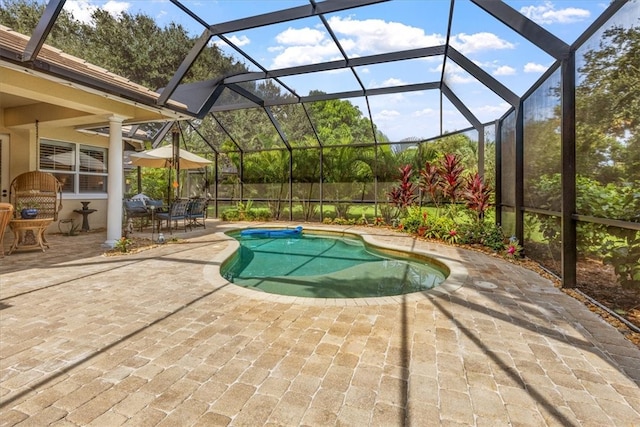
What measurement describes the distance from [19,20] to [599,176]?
1441cm

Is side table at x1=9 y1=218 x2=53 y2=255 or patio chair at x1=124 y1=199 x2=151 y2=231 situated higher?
patio chair at x1=124 y1=199 x2=151 y2=231

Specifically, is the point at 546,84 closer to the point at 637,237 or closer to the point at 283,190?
the point at 637,237

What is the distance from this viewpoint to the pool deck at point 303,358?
6.01 ft

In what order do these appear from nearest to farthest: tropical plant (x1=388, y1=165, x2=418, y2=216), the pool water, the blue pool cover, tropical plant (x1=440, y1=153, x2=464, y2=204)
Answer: the pool water, tropical plant (x1=440, y1=153, x2=464, y2=204), the blue pool cover, tropical plant (x1=388, y1=165, x2=418, y2=216)

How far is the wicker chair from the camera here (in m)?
7.26

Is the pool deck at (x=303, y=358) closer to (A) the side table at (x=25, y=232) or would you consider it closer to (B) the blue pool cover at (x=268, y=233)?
(A) the side table at (x=25, y=232)

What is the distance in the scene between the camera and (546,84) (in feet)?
16.4

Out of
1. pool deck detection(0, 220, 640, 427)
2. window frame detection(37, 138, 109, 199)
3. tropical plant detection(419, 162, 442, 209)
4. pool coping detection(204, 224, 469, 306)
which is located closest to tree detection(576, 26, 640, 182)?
pool deck detection(0, 220, 640, 427)

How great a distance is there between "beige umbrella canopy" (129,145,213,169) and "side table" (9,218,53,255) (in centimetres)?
351

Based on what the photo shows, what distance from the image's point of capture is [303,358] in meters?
2.42

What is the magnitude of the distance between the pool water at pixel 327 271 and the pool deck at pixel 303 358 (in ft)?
3.19

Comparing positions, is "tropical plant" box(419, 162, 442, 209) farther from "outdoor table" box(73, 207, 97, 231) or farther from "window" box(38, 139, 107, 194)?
"window" box(38, 139, 107, 194)

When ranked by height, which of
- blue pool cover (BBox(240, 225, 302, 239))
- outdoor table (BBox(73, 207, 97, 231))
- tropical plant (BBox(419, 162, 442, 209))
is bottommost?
blue pool cover (BBox(240, 225, 302, 239))

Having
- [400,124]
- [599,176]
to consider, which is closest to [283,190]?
[400,124]
